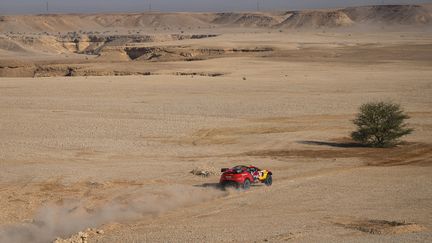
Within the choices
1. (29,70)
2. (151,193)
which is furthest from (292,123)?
(29,70)

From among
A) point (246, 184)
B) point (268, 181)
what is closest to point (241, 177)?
point (246, 184)

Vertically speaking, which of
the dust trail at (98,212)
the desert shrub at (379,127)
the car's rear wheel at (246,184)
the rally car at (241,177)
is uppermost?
the desert shrub at (379,127)

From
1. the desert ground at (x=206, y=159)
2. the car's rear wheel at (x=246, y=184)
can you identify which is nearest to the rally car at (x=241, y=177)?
the car's rear wheel at (x=246, y=184)

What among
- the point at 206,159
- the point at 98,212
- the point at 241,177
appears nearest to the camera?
the point at 98,212

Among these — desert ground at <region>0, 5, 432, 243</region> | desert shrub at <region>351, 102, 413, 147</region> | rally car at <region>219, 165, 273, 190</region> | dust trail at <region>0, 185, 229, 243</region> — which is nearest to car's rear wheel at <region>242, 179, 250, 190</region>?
rally car at <region>219, 165, 273, 190</region>

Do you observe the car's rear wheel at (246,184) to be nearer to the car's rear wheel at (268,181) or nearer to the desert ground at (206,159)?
the desert ground at (206,159)

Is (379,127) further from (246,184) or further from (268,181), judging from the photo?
(246,184)

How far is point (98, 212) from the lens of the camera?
68.9ft

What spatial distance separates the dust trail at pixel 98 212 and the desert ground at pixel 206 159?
0.05m

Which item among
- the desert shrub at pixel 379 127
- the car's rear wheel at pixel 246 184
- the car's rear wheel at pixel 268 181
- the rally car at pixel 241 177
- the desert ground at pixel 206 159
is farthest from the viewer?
the desert shrub at pixel 379 127

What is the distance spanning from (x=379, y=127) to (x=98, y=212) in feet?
51.4

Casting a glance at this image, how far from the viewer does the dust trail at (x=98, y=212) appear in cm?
1909

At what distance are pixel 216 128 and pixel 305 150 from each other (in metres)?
7.26

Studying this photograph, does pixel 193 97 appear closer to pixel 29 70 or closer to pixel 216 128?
pixel 216 128
